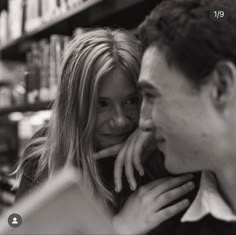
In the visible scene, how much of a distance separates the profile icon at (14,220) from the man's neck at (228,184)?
0.52 meters

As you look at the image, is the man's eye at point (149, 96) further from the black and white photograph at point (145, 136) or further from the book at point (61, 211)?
the book at point (61, 211)

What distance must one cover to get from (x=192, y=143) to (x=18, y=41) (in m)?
1.83

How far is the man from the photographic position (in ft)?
2.43

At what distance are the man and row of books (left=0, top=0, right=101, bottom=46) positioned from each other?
0.90 meters

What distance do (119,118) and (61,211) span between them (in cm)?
66

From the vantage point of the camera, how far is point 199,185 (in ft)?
3.10

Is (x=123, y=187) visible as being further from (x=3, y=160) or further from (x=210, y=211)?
(x=3, y=160)

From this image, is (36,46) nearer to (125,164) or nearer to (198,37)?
(125,164)

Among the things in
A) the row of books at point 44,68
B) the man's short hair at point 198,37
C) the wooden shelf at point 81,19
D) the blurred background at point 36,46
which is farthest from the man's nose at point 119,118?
the row of books at point 44,68

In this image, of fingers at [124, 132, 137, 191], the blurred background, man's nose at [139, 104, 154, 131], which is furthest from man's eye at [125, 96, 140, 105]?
the blurred background

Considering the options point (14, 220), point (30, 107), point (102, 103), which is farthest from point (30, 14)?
point (14, 220)

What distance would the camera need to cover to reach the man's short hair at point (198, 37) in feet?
2.41

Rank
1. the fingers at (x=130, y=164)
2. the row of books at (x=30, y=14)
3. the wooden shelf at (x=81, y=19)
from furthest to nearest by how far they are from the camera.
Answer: the row of books at (x=30, y=14) < the wooden shelf at (x=81, y=19) < the fingers at (x=130, y=164)

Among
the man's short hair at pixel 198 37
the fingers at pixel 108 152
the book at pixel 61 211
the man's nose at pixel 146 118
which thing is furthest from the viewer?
the fingers at pixel 108 152
